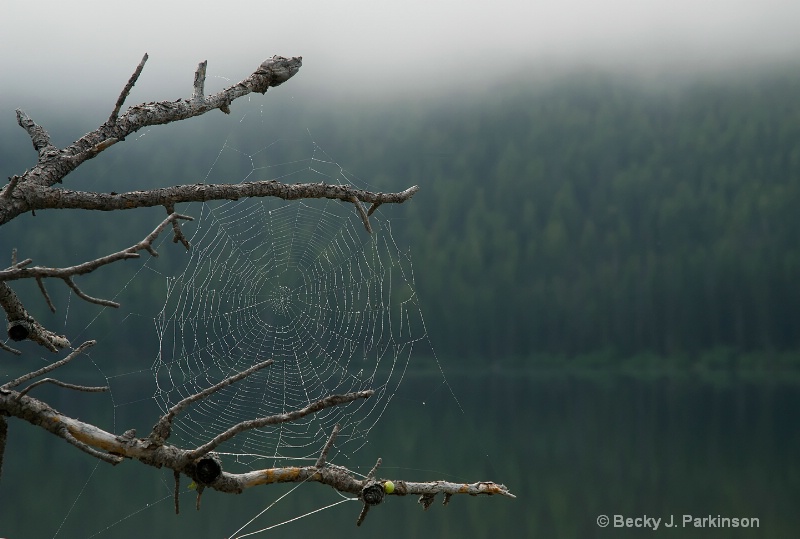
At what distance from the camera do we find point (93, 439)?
2.99 m

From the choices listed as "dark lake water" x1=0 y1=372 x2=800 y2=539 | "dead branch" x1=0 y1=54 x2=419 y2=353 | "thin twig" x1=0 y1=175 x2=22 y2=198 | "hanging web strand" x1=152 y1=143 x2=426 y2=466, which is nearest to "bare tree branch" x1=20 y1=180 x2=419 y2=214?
"dead branch" x1=0 y1=54 x2=419 y2=353

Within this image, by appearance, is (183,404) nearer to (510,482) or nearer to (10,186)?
(10,186)

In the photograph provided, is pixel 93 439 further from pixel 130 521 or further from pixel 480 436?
pixel 480 436

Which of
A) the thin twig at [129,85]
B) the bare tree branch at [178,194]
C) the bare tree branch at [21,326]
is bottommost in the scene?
the bare tree branch at [21,326]

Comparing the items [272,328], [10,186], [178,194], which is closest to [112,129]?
[178,194]

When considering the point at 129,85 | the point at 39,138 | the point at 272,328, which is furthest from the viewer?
the point at 272,328

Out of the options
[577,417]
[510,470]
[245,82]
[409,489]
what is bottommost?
[577,417]

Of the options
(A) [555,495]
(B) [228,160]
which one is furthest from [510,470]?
(B) [228,160]

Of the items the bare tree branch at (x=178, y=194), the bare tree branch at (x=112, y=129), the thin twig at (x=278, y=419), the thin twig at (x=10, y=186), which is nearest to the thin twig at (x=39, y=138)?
the bare tree branch at (x=112, y=129)

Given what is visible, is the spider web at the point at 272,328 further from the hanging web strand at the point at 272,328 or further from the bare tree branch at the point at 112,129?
the bare tree branch at the point at 112,129

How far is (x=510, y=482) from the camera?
75.2 feet

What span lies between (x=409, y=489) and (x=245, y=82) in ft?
5.81

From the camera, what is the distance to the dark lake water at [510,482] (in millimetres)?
18734

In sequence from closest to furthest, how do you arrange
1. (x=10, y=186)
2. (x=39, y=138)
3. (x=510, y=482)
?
(x=10, y=186) < (x=39, y=138) < (x=510, y=482)
